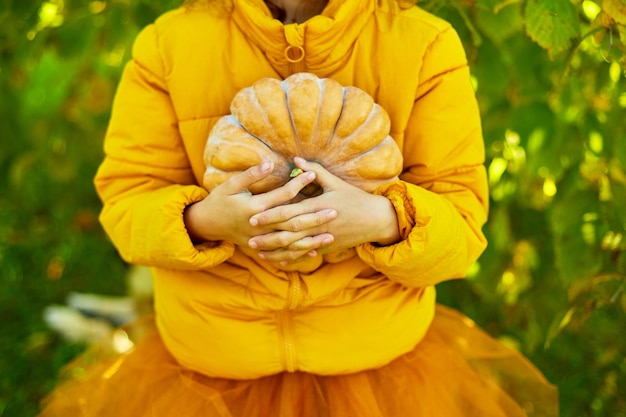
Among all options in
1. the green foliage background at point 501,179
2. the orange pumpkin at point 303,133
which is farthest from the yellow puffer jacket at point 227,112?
the green foliage background at point 501,179

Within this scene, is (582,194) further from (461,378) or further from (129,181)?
(129,181)

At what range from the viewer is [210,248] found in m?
1.32

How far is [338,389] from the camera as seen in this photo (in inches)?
57.5

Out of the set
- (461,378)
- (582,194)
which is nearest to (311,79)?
(461,378)

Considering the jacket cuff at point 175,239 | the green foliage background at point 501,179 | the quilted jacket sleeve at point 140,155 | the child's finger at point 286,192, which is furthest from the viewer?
the green foliage background at point 501,179

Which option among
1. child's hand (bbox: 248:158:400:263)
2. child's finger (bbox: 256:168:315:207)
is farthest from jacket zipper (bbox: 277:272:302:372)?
child's finger (bbox: 256:168:315:207)

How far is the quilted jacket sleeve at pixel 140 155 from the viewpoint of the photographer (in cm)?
138

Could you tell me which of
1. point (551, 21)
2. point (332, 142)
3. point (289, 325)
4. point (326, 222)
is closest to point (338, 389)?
point (289, 325)

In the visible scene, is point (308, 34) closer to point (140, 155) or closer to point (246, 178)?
point (246, 178)

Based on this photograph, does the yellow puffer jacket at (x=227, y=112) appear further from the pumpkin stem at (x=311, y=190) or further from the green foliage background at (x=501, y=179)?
the green foliage background at (x=501, y=179)

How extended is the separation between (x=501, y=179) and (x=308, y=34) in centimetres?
100

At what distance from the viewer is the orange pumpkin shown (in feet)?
4.00

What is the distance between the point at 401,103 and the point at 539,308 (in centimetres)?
133

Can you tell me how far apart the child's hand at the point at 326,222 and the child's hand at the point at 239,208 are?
0.01 meters
